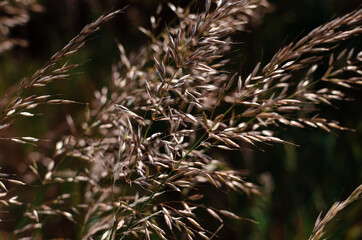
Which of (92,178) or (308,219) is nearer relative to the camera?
(92,178)

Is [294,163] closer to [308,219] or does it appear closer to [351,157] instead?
[351,157]

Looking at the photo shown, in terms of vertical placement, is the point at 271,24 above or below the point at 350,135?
above

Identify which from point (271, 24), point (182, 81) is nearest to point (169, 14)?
point (271, 24)

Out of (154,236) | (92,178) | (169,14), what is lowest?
(154,236)

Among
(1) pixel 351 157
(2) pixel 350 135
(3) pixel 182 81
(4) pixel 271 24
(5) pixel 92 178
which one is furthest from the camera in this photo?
(4) pixel 271 24

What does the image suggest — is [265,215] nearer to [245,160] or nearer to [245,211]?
[245,211]

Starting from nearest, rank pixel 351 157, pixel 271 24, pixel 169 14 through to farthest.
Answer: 1. pixel 351 157
2. pixel 271 24
3. pixel 169 14
